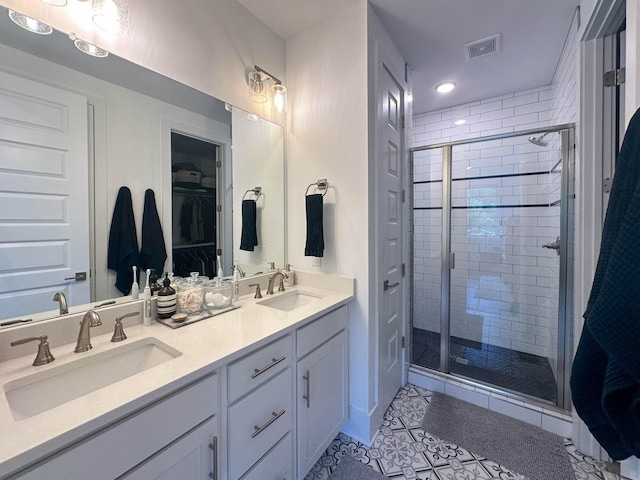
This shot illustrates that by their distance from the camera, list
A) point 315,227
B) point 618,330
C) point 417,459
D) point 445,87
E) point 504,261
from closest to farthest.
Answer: point 618,330
point 417,459
point 315,227
point 445,87
point 504,261

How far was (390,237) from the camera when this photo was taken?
1912 mm

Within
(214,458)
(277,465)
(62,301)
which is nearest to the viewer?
(214,458)

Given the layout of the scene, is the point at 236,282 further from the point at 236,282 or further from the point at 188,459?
the point at 188,459

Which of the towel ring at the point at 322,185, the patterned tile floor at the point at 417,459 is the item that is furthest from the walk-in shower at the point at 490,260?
the towel ring at the point at 322,185

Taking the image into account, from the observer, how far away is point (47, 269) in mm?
1004

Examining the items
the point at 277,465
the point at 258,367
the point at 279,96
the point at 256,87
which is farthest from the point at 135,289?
the point at 279,96

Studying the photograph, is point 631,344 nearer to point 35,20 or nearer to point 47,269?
point 47,269

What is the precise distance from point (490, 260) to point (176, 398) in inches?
110

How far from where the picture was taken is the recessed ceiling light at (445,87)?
2.42 meters

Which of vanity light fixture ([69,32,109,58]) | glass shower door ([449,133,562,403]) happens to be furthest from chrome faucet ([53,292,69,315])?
glass shower door ([449,133,562,403])

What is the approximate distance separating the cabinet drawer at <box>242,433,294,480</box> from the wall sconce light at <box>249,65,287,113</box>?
6.18ft

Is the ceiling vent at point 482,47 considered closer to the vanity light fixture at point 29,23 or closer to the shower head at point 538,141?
the shower head at point 538,141

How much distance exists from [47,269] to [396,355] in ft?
6.75

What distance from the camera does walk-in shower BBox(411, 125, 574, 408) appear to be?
7.27 ft
